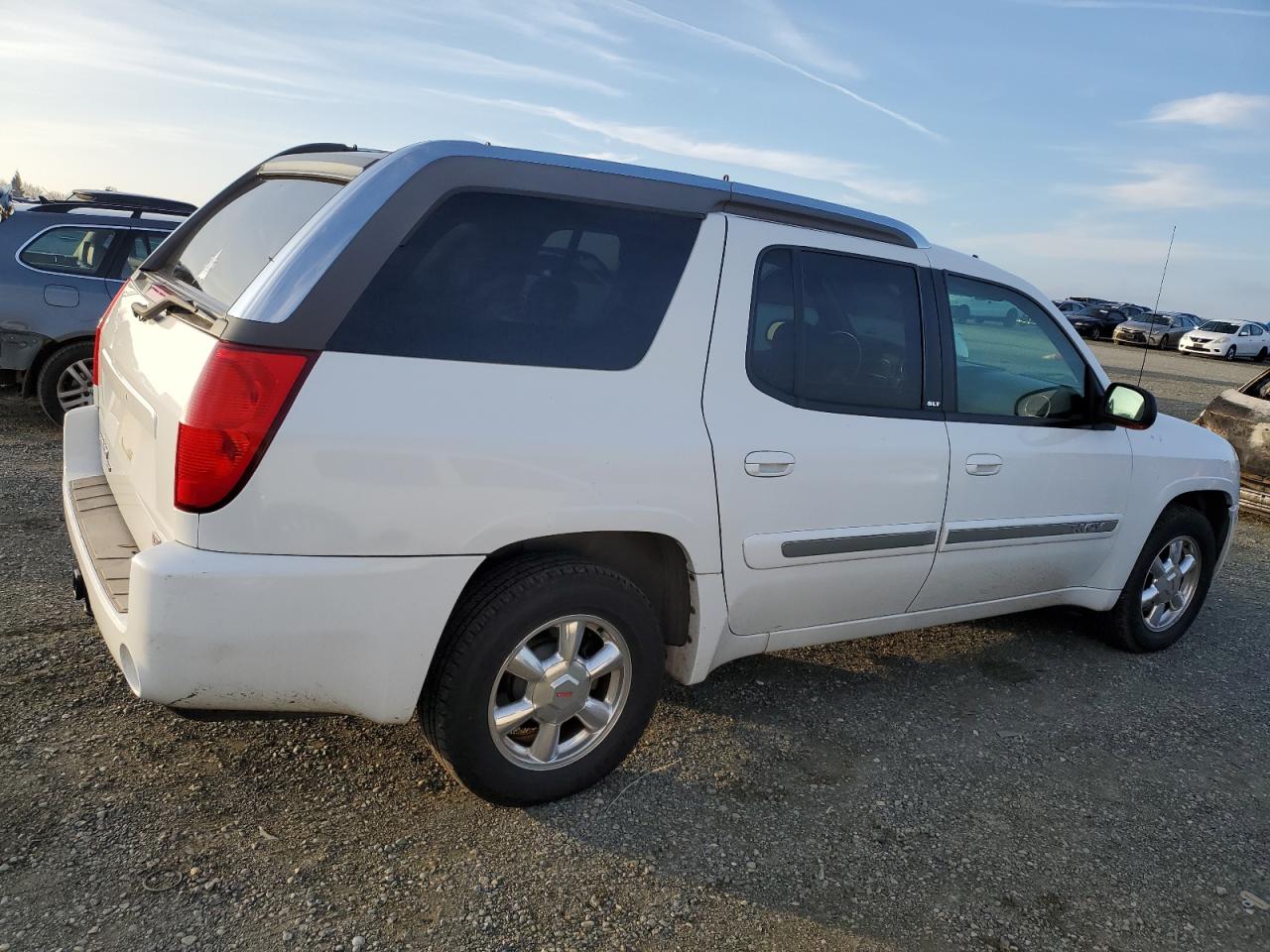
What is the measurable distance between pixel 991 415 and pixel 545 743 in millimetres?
2124

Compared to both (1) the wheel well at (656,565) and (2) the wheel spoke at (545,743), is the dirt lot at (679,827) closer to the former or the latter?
(2) the wheel spoke at (545,743)

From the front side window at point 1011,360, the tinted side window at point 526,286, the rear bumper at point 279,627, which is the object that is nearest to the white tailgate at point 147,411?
the rear bumper at point 279,627

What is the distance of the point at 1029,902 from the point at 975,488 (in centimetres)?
148

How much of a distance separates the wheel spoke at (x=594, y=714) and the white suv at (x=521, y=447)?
0.04 feet

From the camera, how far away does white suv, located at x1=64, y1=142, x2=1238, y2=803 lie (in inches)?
91.1

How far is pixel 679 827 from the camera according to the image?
289cm

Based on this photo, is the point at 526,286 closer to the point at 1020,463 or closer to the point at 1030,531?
the point at 1020,463

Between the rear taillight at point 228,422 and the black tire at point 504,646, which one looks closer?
the rear taillight at point 228,422

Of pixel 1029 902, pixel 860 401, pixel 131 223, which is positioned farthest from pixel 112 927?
pixel 131 223

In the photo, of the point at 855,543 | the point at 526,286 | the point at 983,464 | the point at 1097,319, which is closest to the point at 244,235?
the point at 526,286

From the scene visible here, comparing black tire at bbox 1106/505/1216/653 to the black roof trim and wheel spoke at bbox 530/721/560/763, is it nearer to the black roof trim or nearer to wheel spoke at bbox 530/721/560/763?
wheel spoke at bbox 530/721/560/763

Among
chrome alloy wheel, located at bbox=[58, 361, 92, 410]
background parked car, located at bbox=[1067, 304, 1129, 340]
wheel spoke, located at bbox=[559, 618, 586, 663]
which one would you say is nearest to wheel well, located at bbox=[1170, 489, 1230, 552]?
wheel spoke, located at bbox=[559, 618, 586, 663]

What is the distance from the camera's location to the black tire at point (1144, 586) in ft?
15.0

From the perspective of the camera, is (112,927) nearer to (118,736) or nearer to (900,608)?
(118,736)
